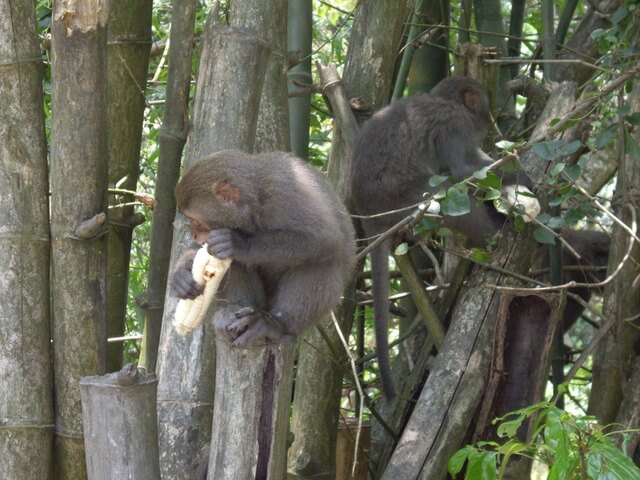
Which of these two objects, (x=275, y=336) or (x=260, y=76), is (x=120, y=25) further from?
(x=275, y=336)

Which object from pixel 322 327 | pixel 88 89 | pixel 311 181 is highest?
pixel 88 89

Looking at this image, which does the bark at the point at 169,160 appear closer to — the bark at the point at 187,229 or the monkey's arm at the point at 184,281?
the bark at the point at 187,229

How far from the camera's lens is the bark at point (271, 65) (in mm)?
3898

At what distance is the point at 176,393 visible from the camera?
354cm

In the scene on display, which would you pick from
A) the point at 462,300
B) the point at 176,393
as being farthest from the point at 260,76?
the point at 462,300

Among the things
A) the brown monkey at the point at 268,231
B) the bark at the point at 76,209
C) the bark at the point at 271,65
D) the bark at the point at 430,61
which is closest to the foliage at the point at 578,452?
the brown monkey at the point at 268,231

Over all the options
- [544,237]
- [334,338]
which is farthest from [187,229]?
[544,237]

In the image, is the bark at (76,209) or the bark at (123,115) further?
the bark at (123,115)

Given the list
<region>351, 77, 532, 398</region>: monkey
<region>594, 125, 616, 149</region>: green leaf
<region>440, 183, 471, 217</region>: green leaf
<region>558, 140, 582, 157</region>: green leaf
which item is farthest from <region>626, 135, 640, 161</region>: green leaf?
<region>351, 77, 532, 398</region>: monkey

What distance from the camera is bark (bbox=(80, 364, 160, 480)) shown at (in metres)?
2.85

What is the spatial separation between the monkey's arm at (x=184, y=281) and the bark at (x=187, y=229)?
0.46 ft

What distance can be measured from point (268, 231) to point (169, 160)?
689 mm

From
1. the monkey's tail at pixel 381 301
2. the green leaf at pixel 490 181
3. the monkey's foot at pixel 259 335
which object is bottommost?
the monkey's tail at pixel 381 301

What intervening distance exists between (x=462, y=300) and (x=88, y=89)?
6.70 feet
